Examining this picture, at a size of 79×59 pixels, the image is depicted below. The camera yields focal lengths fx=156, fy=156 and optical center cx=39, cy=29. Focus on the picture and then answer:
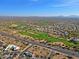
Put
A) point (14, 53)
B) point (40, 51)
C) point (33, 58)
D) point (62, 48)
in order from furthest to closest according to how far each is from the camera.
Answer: point (62, 48)
point (40, 51)
point (14, 53)
point (33, 58)

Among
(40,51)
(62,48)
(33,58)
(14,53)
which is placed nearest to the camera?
(33,58)

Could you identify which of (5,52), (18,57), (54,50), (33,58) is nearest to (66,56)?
(54,50)

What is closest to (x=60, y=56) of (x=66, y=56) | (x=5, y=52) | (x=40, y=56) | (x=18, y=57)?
(x=66, y=56)

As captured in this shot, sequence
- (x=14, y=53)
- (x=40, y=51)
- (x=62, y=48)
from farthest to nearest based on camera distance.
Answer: (x=62, y=48)
(x=40, y=51)
(x=14, y=53)

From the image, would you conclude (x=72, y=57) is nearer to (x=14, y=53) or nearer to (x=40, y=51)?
(x=40, y=51)

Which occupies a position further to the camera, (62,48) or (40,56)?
(62,48)

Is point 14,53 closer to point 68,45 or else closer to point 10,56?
point 10,56

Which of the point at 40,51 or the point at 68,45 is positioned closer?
the point at 40,51

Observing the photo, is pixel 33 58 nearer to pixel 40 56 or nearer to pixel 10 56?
pixel 40 56
